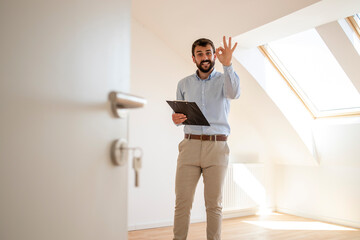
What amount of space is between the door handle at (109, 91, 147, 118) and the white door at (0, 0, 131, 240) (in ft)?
0.04

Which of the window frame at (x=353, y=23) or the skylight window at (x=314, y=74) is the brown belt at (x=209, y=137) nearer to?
the window frame at (x=353, y=23)

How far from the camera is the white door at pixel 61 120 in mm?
459

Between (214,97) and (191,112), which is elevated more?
(214,97)

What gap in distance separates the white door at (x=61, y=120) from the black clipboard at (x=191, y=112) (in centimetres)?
127

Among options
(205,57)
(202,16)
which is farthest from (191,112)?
(202,16)

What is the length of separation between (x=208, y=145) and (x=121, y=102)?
149 centimetres

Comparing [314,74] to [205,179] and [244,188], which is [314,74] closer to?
[244,188]

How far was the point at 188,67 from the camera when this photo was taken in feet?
11.8

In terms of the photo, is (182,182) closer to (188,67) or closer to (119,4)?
(119,4)

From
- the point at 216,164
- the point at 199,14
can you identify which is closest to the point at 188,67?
the point at 199,14

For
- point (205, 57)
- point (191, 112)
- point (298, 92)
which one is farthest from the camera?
point (298, 92)

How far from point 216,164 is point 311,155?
204cm

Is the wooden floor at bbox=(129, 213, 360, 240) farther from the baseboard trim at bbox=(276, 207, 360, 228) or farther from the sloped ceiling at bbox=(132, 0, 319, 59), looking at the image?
the sloped ceiling at bbox=(132, 0, 319, 59)

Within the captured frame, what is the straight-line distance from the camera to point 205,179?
81.4 inches
